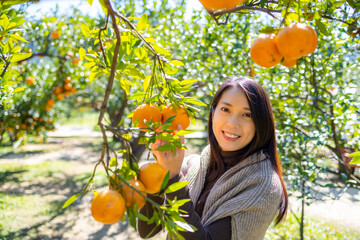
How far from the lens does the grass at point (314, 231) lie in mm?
3773

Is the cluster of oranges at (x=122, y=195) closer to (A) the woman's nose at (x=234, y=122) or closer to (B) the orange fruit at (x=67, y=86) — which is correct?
(A) the woman's nose at (x=234, y=122)

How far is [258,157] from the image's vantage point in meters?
1.50

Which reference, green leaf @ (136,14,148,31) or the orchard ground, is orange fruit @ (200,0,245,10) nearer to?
green leaf @ (136,14,148,31)

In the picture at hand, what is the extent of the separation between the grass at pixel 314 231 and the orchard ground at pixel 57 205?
0.12 ft

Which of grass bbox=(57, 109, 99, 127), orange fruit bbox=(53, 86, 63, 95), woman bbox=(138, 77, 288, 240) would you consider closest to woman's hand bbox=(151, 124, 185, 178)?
woman bbox=(138, 77, 288, 240)

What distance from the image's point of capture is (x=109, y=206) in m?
0.69

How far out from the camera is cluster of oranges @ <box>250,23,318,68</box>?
0.76 m

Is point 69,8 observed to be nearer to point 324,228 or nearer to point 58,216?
point 58,216

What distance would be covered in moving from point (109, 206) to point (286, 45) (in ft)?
1.98

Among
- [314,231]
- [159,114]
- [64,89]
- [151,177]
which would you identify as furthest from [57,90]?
[151,177]

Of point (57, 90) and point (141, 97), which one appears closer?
point (141, 97)

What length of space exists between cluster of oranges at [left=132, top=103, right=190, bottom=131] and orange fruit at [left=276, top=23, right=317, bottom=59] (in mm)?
396

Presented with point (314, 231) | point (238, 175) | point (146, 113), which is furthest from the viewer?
point (314, 231)

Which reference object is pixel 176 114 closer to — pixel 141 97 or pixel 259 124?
pixel 141 97
